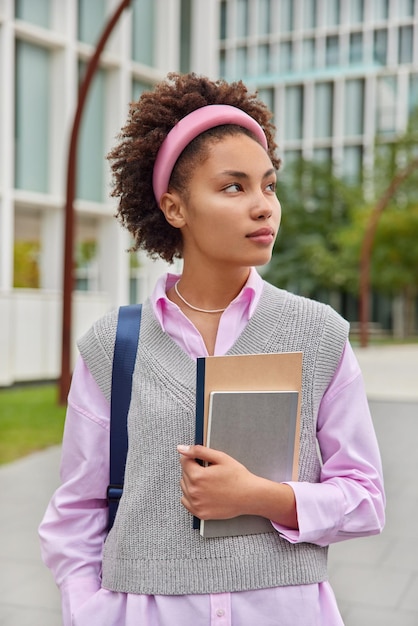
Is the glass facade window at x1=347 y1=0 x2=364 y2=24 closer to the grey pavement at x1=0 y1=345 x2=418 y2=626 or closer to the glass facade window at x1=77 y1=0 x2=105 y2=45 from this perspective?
the glass facade window at x1=77 y1=0 x2=105 y2=45

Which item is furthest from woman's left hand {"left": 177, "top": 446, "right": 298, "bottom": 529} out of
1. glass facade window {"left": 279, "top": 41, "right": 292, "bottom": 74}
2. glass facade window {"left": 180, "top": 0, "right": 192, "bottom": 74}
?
glass facade window {"left": 279, "top": 41, "right": 292, "bottom": 74}

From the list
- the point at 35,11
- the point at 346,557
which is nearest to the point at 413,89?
the point at 35,11

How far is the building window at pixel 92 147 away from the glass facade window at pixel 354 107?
3385 cm

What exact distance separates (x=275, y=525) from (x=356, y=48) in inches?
2069

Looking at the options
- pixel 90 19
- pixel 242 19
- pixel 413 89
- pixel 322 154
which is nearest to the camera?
pixel 90 19

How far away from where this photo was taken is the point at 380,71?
4844cm

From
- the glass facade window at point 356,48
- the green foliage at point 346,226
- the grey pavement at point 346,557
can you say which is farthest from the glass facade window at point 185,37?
the glass facade window at point 356,48

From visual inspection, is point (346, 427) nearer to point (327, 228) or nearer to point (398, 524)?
point (398, 524)

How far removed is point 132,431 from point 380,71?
49510 millimetres

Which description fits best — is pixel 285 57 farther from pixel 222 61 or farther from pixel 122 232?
pixel 122 232

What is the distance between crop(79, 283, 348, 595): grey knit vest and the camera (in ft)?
5.21

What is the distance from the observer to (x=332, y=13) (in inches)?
2051

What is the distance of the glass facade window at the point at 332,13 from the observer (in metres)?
51.8

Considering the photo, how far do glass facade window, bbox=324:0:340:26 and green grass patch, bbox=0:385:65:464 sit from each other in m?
43.3
